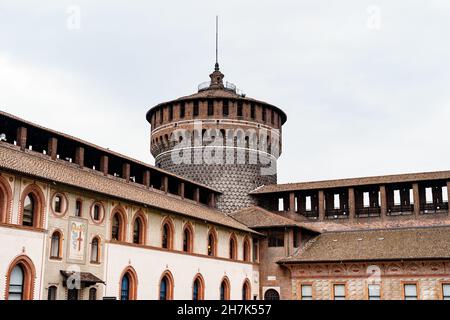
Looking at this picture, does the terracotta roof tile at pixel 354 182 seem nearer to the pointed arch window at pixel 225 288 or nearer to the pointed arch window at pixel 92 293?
the pointed arch window at pixel 225 288

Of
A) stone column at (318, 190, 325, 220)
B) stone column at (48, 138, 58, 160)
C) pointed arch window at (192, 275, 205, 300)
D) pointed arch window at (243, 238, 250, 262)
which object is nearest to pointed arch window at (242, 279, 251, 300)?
pointed arch window at (243, 238, 250, 262)

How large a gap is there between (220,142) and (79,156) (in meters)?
17.9

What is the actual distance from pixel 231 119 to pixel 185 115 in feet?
13.3

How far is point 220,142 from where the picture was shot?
49906 millimetres

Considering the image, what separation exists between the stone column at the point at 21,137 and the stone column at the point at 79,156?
416cm

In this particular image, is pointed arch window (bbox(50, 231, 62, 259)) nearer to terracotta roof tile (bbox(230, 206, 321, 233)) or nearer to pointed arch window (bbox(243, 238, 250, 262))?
pointed arch window (bbox(243, 238, 250, 262))

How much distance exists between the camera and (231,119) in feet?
164

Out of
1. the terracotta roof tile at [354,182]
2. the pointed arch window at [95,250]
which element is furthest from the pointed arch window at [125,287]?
the terracotta roof tile at [354,182]

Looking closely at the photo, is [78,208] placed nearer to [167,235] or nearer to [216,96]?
[167,235]

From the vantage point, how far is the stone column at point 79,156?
1332 inches

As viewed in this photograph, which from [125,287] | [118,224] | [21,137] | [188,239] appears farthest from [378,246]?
[21,137]

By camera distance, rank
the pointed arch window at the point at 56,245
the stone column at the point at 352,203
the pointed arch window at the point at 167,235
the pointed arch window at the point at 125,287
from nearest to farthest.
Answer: the pointed arch window at the point at 56,245, the pointed arch window at the point at 125,287, the pointed arch window at the point at 167,235, the stone column at the point at 352,203

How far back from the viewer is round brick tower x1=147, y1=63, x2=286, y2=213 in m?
49.3

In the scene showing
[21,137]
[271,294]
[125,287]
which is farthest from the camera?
[271,294]
